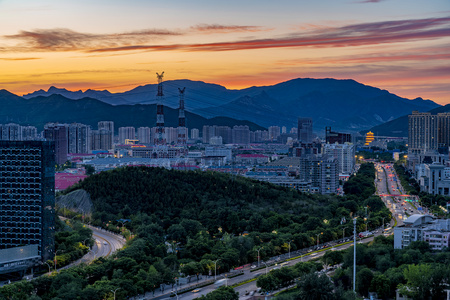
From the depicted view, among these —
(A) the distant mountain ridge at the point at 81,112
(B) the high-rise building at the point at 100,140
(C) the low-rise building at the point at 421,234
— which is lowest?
(C) the low-rise building at the point at 421,234

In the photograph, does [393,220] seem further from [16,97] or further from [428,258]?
[16,97]

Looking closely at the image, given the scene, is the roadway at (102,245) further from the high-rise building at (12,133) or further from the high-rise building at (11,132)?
the high-rise building at (11,132)

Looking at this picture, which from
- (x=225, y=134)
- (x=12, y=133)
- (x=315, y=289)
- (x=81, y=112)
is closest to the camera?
(x=315, y=289)

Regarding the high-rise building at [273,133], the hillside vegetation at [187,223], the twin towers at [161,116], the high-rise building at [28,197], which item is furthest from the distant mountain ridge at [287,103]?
the high-rise building at [28,197]

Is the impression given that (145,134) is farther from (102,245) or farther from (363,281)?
(363,281)

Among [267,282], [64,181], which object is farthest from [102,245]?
[64,181]

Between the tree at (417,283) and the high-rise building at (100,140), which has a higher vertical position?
the high-rise building at (100,140)

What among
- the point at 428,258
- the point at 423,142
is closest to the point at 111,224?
the point at 428,258
